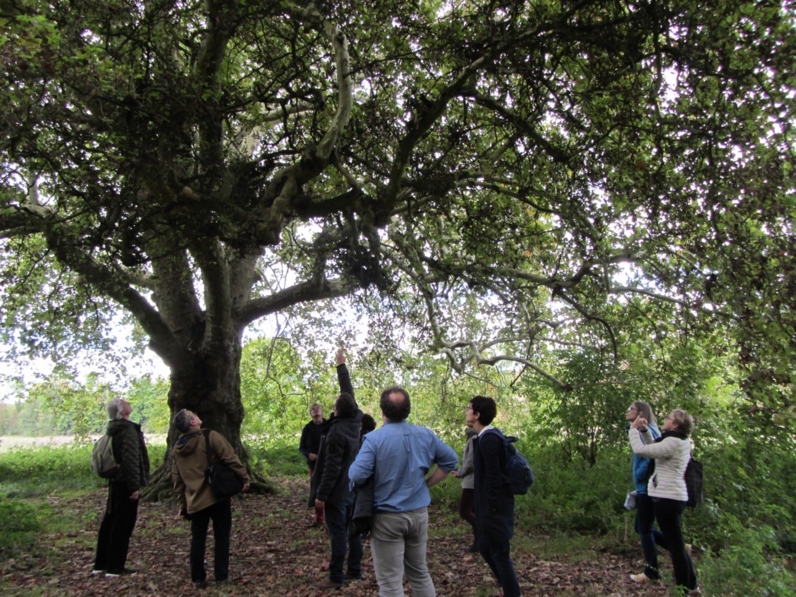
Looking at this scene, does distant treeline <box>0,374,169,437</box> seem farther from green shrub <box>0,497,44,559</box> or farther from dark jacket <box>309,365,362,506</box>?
dark jacket <box>309,365,362,506</box>

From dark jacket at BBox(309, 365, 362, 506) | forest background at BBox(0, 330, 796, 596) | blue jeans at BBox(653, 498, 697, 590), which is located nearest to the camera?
blue jeans at BBox(653, 498, 697, 590)

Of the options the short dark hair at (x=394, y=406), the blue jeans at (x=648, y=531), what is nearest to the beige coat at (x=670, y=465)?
the blue jeans at (x=648, y=531)

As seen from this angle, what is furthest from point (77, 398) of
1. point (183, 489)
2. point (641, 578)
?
point (641, 578)

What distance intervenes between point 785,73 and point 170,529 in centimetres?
920

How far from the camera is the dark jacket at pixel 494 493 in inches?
177

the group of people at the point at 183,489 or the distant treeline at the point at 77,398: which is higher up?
the distant treeline at the point at 77,398

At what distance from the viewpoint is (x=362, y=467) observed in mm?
3996

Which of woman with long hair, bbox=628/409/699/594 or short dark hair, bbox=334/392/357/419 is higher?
short dark hair, bbox=334/392/357/419

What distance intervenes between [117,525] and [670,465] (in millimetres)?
5574

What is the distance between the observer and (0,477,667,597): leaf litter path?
559cm

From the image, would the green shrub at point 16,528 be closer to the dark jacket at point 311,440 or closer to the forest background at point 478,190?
the forest background at point 478,190

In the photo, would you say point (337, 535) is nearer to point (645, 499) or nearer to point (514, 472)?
point (514, 472)

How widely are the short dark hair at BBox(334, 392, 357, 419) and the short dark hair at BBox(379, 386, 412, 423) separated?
1.40 meters

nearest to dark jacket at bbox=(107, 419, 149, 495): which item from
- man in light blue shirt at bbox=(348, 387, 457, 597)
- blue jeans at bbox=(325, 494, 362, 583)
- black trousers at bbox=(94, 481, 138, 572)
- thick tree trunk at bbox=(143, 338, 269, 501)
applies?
black trousers at bbox=(94, 481, 138, 572)
